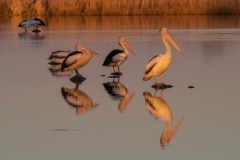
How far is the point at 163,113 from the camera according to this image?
8195mm

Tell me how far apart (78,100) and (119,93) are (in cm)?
81

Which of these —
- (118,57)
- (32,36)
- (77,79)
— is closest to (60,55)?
(118,57)

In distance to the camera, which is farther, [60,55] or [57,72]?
[60,55]

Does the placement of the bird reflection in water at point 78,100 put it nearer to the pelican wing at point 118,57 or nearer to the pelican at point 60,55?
the pelican wing at point 118,57

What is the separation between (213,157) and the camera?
19.7 feet

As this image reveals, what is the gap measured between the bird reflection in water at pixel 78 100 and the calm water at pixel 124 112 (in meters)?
0.02

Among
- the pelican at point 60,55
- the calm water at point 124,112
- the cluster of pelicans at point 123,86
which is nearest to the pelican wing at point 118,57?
the cluster of pelicans at point 123,86

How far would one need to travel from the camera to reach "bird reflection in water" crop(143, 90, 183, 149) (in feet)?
22.3

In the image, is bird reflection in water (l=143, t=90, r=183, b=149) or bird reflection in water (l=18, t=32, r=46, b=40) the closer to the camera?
bird reflection in water (l=143, t=90, r=183, b=149)

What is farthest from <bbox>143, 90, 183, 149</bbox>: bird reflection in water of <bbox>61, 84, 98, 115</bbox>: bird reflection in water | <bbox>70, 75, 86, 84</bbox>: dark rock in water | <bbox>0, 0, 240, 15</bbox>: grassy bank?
<bbox>0, 0, 240, 15</bbox>: grassy bank

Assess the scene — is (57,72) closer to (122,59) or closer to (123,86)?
(122,59)

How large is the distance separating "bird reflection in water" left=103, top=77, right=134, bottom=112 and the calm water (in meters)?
0.01

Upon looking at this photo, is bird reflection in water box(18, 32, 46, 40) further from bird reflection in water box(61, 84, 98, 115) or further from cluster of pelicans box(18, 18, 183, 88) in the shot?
bird reflection in water box(61, 84, 98, 115)

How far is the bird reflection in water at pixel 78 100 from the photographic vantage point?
343 inches
